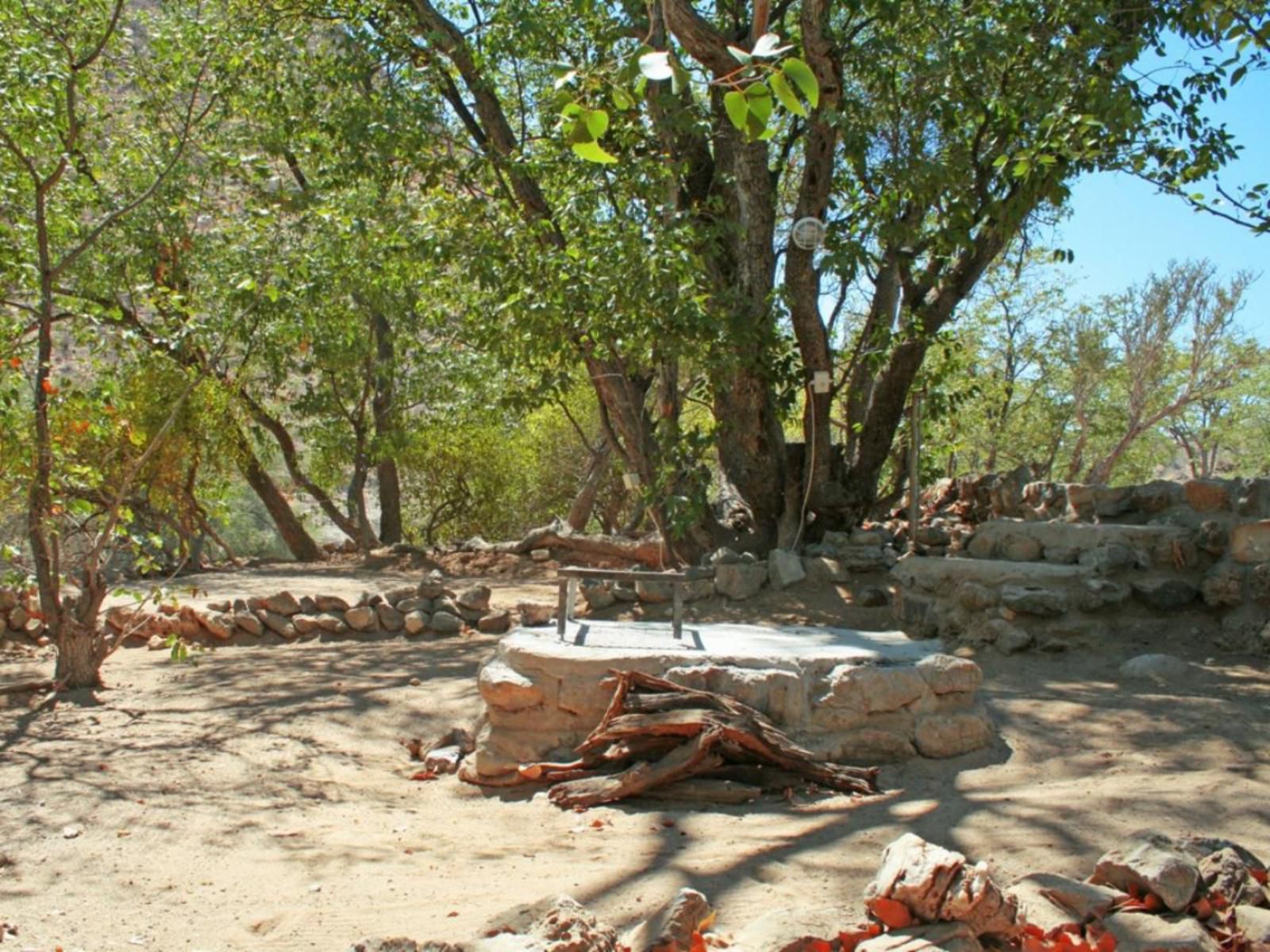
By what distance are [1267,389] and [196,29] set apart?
18.5 meters

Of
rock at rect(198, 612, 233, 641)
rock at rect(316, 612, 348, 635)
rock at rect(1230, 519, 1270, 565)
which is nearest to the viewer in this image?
rock at rect(1230, 519, 1270, 565)

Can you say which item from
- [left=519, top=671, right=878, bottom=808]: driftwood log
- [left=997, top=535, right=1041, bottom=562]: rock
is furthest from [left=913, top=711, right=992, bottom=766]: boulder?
[left=997, top=535, right=1041, bottom=562]: rock

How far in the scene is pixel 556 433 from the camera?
18375mm

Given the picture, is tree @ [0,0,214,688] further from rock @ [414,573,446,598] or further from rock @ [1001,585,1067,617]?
rock @ [1001,585,1067,617]

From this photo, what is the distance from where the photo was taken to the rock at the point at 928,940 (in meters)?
2.62

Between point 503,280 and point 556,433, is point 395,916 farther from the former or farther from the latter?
point 556,433

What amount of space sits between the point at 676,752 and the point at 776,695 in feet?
1.80

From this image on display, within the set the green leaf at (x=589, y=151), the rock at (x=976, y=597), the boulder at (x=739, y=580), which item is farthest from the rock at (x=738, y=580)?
the green leaf at (x=589, y=151)

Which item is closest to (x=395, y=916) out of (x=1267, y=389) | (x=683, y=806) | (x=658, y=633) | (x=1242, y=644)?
(x=683, y=806)

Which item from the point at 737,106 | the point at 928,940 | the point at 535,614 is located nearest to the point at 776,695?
the point at 928,940

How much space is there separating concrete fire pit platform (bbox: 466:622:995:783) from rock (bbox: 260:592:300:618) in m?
3.47

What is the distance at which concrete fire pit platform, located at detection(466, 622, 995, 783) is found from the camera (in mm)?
4699

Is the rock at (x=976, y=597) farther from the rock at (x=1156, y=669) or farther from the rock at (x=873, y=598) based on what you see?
the rock at (x=873, y=598)

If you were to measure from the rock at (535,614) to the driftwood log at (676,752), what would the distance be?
9.74 feet
